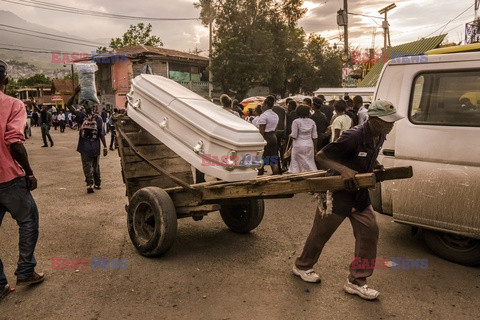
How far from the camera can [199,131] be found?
4.17 metres

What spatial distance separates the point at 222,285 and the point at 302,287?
0.78m

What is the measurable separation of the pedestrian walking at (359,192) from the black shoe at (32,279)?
2.69 m

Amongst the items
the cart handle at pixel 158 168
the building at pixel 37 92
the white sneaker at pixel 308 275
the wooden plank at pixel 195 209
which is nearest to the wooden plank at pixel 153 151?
the cart handle at pixel 158 168

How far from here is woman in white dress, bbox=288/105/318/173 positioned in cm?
699

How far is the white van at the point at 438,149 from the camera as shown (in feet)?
12.7

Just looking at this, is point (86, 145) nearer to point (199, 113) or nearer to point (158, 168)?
point (158, 168)

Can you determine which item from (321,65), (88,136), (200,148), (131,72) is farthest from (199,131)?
(321,65)

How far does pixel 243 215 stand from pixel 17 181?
2.73 metres

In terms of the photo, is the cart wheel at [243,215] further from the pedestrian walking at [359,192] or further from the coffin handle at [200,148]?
the pedestrian walking at [359,192]

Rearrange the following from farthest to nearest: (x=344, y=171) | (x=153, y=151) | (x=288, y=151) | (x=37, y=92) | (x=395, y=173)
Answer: (x=37, y=92) → (x=288, y=151) → (x=153, y=151) → (x=395, y=173) → (x=344, y=171)

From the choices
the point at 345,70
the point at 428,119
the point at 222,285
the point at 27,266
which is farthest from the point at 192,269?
the point at 345,70

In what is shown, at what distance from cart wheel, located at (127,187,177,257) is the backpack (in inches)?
137

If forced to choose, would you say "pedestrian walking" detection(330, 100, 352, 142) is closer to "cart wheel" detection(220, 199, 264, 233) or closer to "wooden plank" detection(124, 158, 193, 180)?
"cart wheel" detection(220, 199, 264, 233)

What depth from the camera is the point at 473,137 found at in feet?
12.5
